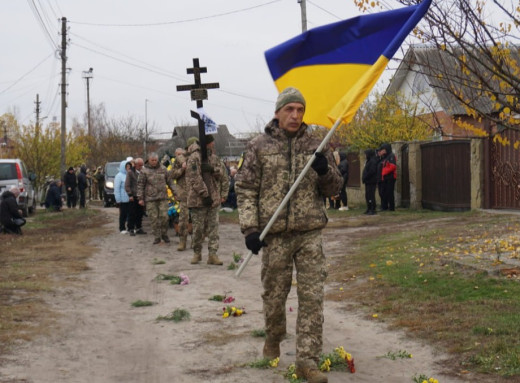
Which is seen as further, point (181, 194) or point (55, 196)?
point (55, 196)

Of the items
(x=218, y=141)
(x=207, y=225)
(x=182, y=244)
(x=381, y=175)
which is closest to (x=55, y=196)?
(x=381, y=175)

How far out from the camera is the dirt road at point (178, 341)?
6.38 meters

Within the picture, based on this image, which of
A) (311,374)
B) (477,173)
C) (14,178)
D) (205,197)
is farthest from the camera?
(14,178)

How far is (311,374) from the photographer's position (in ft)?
19.2

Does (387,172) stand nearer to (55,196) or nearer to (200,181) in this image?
(200,181)

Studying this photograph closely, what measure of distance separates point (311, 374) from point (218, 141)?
72225 millimetres

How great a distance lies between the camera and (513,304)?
8055mm

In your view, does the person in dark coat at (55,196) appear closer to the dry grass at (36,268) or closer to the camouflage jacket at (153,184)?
the dry grass at (36,268)

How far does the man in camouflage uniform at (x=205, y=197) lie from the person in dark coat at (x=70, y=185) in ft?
71.8

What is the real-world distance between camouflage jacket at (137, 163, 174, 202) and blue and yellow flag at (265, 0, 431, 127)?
9608 mm

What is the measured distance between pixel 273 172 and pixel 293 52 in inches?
65.4

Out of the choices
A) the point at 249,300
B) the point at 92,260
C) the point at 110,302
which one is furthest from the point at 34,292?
the point at 92,260

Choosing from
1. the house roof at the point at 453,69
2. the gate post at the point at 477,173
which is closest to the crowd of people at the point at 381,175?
the gate post at the point at 477,173

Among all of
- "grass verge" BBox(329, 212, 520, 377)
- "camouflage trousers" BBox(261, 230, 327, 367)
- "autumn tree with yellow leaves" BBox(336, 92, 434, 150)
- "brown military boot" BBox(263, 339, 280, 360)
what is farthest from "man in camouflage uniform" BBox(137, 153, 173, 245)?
"autumn tree with yellow leaves" BBox(336, 92, 434, 150)
